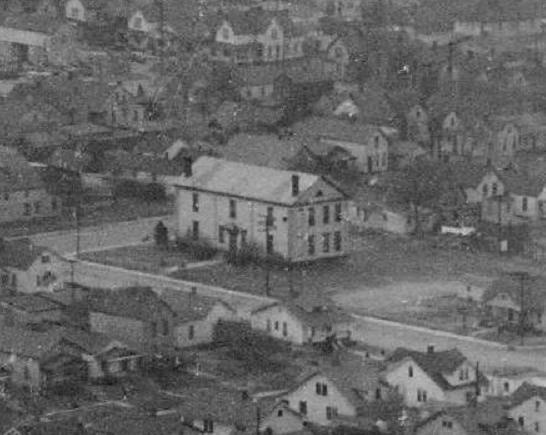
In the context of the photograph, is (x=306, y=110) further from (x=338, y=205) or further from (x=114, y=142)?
(x=338, y=205)

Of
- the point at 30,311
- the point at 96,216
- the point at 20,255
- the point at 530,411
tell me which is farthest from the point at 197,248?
the point at 530,411

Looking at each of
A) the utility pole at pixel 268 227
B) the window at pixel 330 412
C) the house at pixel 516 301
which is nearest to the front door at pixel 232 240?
the utility pole at pixel 268 227

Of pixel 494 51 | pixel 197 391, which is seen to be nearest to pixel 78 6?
pixel 494 51

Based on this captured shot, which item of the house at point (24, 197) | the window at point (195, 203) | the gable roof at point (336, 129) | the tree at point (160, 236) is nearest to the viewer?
the tree at point (160, 236)

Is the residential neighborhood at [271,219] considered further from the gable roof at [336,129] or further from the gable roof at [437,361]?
the gable roof at [336,129]

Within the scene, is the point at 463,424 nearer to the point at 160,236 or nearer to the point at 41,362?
the point at 41,362

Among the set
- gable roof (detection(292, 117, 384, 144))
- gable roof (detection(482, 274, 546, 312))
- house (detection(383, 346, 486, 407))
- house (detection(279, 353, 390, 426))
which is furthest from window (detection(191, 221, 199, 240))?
house (detection(279, 353, 390, 426))
